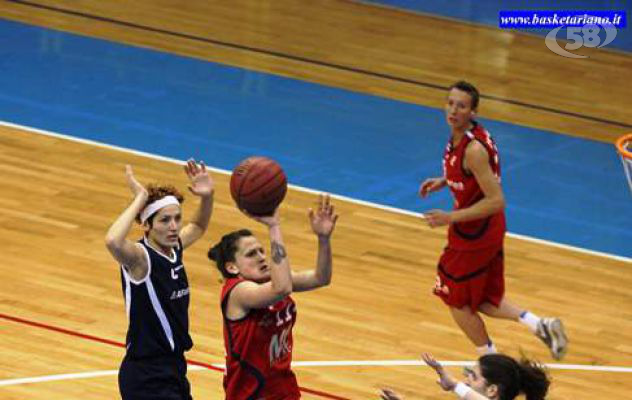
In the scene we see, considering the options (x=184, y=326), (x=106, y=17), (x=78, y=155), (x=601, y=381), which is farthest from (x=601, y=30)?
(x=184, y=326)

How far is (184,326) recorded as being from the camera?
736cm

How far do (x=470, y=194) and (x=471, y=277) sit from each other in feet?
1.63

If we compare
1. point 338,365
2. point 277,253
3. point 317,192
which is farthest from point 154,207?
point 317,192

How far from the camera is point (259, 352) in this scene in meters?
6.93

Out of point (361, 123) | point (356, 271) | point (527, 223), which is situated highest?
point (361, 123)

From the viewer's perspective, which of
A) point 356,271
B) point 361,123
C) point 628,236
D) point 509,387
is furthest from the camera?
point 361,123

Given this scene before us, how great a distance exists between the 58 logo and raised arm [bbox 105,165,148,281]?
10.3 meters

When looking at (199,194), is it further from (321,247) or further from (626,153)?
(626,153)

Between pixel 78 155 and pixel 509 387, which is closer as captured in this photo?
pixel 509 387

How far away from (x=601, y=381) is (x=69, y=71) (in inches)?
292

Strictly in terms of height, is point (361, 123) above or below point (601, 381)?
above

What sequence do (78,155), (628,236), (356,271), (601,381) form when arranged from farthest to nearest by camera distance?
1. (78,155)
2. (628,236)
3. (356,271)
4. (601,381)

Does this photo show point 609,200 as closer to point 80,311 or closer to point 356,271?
point 356,271

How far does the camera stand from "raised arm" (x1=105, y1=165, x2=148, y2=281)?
6.91 meters
